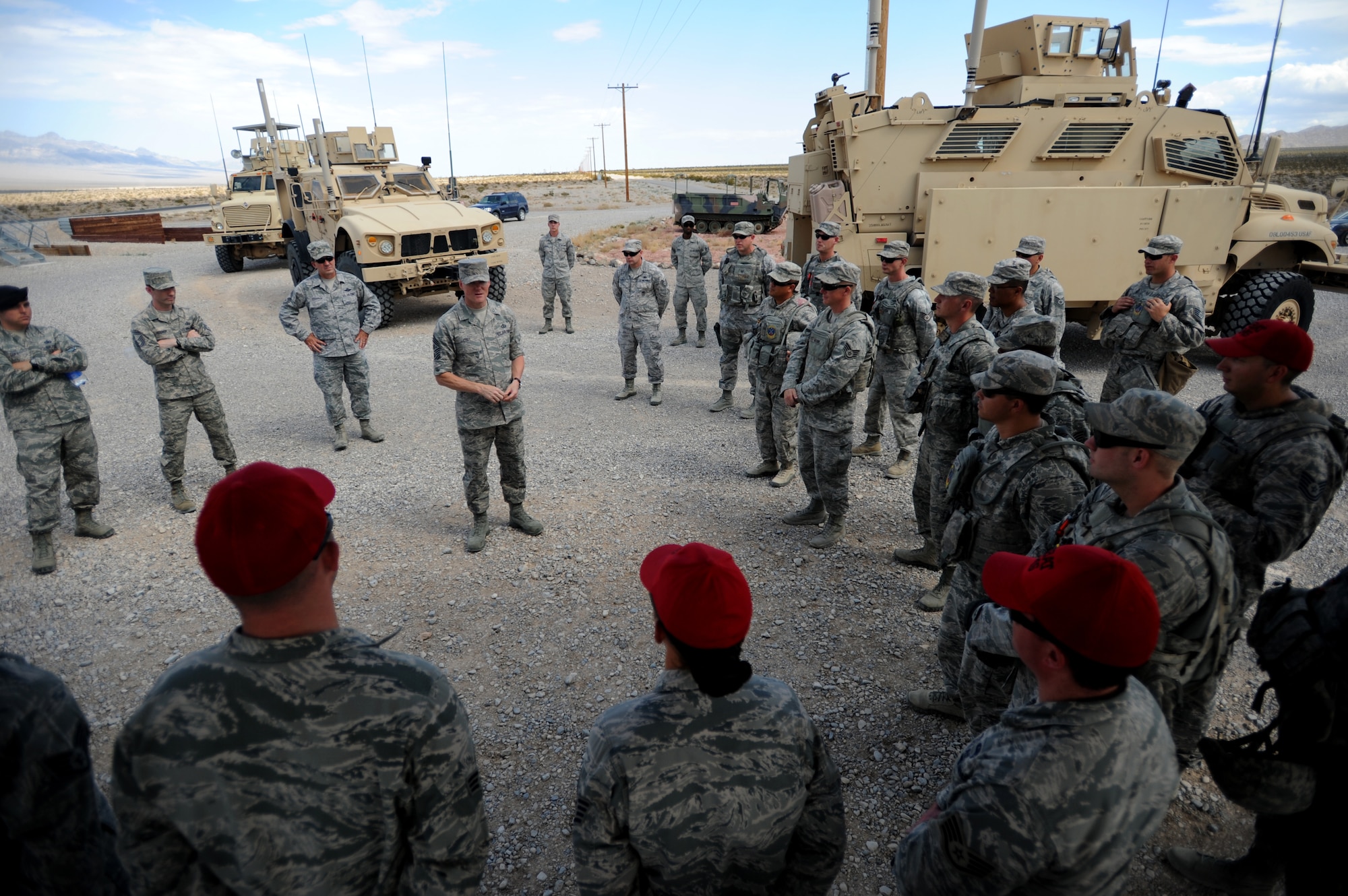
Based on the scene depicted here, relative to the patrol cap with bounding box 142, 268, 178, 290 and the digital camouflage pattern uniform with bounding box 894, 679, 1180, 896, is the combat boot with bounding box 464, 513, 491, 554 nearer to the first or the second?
the patrol cap with bounding box 142, 268, 178, 290

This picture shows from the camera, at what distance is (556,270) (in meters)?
11.3

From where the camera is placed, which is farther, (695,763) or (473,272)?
(473,272)

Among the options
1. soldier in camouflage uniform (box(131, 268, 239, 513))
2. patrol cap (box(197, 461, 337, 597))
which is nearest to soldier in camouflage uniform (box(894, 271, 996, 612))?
patrol cap (box(197, 461, 337, 597))

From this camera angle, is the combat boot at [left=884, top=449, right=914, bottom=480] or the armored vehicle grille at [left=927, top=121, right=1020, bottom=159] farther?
the armored vehicle grille at [left=927, top=121, right=1020, bottom=159]

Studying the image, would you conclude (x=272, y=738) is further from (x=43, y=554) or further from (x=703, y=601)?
(x=43, y=554)

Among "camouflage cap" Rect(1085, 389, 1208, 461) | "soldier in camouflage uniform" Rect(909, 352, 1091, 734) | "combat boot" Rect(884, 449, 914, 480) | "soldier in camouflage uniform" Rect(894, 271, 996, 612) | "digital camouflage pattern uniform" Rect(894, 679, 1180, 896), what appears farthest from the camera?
"combat boot" Rect(884, 449, 914, 480)

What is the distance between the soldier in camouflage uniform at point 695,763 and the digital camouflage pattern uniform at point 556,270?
33.7 ft

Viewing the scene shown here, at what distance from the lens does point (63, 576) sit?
4582 millimetres

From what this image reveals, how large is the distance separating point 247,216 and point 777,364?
1596cm

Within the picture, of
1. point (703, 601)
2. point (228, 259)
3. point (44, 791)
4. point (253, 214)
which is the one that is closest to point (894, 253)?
point (703, 601)

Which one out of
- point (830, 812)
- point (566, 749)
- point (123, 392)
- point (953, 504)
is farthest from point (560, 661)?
point (123, 392)

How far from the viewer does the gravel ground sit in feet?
9.64

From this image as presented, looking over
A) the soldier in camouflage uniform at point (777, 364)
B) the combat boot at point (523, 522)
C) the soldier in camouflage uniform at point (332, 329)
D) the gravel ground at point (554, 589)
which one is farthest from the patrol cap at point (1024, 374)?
the soldier in camouflage uniform at point (332, 329)

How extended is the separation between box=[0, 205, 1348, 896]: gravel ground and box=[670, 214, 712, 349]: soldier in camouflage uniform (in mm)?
2113
